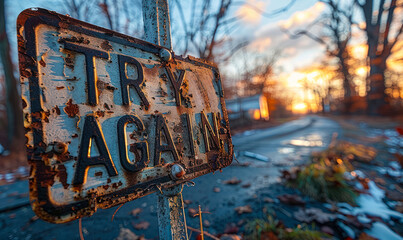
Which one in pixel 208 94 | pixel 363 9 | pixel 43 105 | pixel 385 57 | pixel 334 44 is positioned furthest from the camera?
pixel 334 44

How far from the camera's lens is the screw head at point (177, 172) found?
0.79 meters

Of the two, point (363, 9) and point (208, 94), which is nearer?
point (208, 94)

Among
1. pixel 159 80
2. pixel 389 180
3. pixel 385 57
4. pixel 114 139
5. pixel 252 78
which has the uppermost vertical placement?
pixel 252 78

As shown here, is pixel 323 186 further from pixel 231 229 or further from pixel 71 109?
pixel 71 109

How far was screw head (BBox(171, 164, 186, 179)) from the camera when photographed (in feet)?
2.58

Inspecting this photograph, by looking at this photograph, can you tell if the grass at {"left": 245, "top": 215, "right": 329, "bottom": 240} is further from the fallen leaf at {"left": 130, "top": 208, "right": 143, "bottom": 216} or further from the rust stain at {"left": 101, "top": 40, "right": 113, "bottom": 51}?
the rust stain at {"left": 101, "top": 40, "right": 113, "bottom": 51}

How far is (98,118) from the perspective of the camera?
0.66 m

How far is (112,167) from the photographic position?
2.14ft

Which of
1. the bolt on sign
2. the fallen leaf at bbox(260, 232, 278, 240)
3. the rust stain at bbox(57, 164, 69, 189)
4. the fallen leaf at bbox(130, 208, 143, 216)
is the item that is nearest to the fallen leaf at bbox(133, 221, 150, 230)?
the fallen leaf at bbox(130, 208, 143, 216)

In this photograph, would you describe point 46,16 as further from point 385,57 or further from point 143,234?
point 385,57

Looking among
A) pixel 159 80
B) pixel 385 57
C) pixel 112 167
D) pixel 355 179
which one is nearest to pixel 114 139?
pixel 112 167

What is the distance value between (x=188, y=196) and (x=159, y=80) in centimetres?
204

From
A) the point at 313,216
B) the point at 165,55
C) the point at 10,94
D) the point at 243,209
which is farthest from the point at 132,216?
the point at 10,94

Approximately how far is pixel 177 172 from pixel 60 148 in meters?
0.46
